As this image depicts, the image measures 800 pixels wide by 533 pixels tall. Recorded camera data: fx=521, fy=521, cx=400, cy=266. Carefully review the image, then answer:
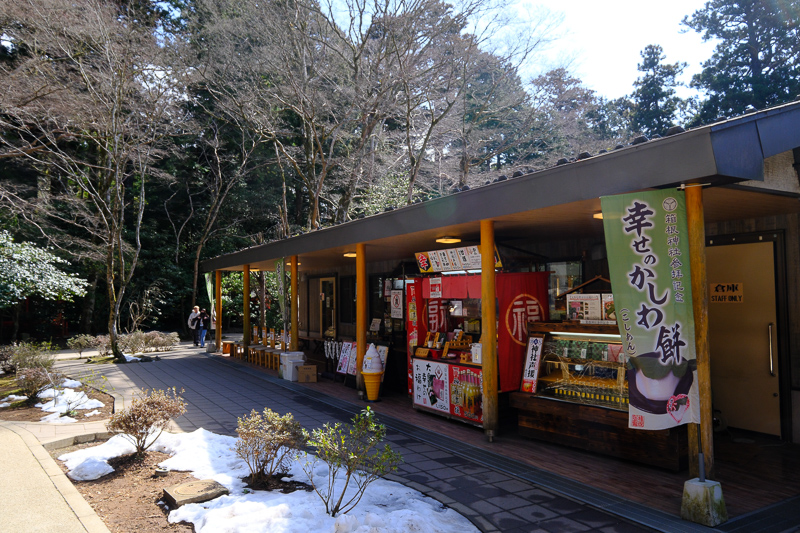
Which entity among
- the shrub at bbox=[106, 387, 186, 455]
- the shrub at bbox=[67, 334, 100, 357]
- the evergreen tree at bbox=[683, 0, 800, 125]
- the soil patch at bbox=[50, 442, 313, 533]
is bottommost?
the soil patch at bbox=[50, 442, 313, 533]

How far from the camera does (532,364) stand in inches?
259

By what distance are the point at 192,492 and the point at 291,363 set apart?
23.2ft

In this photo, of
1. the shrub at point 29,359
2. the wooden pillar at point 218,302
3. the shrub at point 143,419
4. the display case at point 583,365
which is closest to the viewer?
the shrub at point 143,419

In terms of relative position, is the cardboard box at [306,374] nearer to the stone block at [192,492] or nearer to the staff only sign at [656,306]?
the stone block at [192,492]

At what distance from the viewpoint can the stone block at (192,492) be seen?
4438 millimetres

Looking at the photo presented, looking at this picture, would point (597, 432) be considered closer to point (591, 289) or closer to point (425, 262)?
point (591, 289)

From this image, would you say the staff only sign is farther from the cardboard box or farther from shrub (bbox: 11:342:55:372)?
shrub (bbox: 11:342:55:372)

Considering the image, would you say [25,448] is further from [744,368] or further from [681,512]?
[744,368]

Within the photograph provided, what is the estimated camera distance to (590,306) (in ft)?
20.1

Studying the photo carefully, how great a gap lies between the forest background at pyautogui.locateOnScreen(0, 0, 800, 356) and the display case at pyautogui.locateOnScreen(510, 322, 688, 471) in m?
9.05

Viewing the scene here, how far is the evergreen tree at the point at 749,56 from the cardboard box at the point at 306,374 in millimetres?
21467

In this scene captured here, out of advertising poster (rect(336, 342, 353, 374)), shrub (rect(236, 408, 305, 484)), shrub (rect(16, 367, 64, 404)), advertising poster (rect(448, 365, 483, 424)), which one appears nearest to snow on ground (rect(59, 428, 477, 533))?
shrub (rect(236, 408, 305, 484))

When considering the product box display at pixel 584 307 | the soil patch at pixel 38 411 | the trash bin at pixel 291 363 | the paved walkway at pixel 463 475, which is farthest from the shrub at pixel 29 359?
the product box display at pixel 584 307

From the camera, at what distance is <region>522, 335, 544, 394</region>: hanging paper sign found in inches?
257
